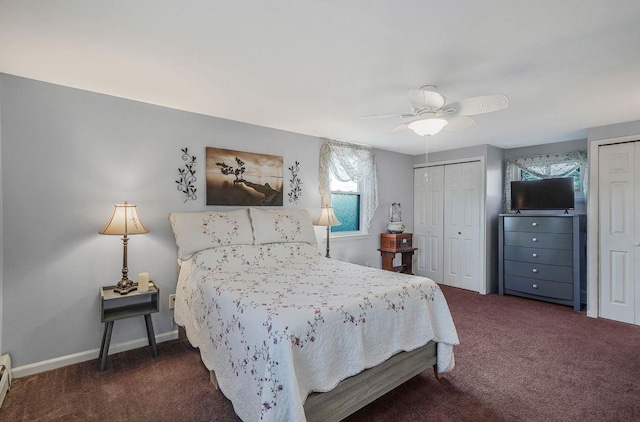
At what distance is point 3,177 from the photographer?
2.32 m

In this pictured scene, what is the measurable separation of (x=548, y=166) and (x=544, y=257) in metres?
1.37

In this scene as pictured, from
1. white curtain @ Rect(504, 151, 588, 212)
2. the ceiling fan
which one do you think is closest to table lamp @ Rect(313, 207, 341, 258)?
the ceiling fan

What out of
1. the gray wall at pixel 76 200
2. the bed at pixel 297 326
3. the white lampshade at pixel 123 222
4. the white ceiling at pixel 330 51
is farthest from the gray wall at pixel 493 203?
the white lampshade at pixel 123 222

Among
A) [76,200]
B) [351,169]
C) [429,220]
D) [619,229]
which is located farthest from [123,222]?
[619,229]

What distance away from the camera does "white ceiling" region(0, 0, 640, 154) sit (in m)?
1.55

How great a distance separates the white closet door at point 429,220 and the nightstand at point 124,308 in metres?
4.26

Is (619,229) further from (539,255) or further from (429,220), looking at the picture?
(429,220)

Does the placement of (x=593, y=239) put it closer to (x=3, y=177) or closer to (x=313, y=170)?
(x=313, y=170)

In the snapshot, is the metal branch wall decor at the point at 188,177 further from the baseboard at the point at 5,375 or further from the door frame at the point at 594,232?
the door frame at the point at 594,232

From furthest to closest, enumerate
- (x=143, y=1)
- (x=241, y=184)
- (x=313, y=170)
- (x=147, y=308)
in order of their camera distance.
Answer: (x=313, y=170), (x=241, y=184), (x=147, y=308), (x=143, y=1)

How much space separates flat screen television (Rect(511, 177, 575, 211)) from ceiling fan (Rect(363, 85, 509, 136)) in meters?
2.76

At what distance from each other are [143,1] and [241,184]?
215 centimetres

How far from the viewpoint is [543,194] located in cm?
442

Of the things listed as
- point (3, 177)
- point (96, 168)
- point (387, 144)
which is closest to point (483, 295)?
point (387, 144)
